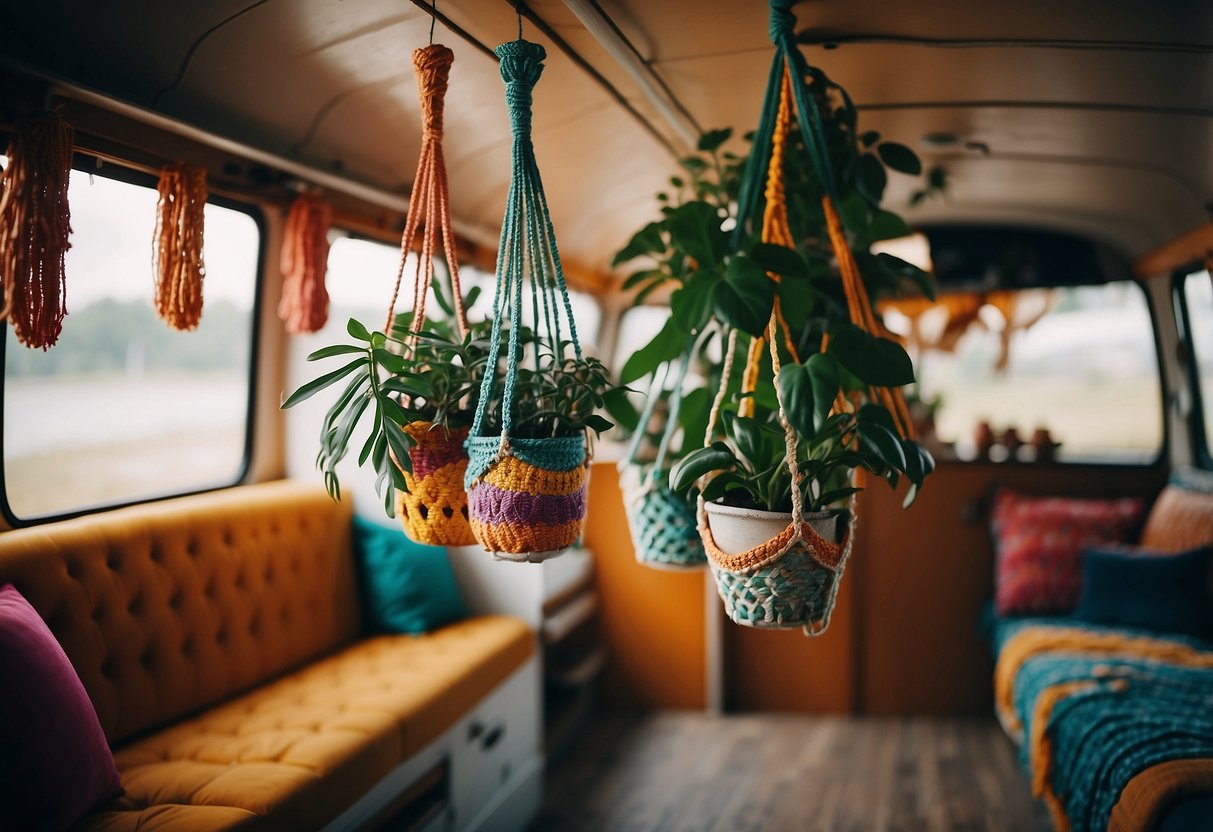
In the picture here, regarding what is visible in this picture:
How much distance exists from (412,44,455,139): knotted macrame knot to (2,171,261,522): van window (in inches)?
46.1

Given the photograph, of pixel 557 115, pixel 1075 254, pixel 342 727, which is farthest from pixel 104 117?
pixel 1075 254

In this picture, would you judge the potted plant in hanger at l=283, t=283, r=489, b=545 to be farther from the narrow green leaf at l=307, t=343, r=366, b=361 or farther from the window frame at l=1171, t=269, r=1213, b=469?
the window frame at l=1171, t=269, r=1213, b=469

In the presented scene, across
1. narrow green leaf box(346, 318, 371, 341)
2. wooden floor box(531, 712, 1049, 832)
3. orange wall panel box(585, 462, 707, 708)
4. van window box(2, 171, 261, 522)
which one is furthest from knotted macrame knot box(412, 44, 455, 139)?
orange wall panel box(585, 462, 707, 708)

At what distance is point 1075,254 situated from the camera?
14.9ft

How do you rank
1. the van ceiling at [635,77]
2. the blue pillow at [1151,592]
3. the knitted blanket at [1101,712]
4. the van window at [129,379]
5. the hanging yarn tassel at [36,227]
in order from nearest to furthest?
the hanging yarn tassel at [36,227], the van ceiling at [635,77], the knitted blanket at [1101,712], the van window at [129,379], the blue pillow at [1151,592]

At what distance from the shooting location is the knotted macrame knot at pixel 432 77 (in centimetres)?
159

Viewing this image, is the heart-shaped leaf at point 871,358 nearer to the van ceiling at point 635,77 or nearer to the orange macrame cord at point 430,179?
the orange macrame cord at point 430,179

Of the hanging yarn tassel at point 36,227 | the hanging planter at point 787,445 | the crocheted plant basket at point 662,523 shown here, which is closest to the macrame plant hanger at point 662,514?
the crocheted plant basket at point 662,523

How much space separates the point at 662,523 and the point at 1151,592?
273 cm

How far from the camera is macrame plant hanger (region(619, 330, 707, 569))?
1791 mm

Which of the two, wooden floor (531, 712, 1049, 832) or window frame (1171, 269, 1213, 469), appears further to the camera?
window frame (1171, 269, 1213, 469)

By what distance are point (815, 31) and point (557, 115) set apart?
2.87 ft

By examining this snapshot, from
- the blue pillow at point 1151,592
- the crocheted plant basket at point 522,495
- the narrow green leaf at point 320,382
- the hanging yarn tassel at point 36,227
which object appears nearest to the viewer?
the crocheted plant basket at point 522,495

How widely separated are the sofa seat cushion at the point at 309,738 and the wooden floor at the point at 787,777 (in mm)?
723
